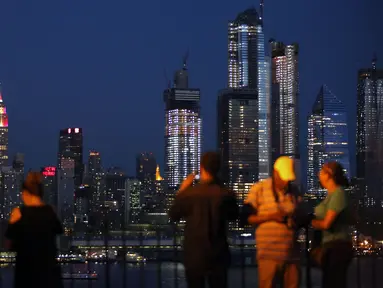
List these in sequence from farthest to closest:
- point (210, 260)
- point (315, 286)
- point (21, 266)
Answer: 1. point (315, 286)
2. point (21, 266)
3. point (210, 260)

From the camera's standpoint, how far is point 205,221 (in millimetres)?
5961

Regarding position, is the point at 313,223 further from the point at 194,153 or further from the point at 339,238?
the point at 194,153

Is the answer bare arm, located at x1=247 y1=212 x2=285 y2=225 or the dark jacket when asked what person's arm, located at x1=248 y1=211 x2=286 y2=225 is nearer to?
bare arm, located at x1=247 y1=212 x2=285 y2=225

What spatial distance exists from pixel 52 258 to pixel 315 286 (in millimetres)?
6695

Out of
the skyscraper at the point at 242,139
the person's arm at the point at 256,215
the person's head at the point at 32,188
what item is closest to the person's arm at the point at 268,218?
the person's arm at the point at 256,215

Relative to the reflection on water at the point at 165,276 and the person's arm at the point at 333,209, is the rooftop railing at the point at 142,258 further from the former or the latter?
the person's arm at the point at 333,209

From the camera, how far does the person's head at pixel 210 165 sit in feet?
19.5

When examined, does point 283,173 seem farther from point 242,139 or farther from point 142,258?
point 242,139

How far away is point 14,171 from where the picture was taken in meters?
68.1

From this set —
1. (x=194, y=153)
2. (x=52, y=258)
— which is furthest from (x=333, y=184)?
(x=194, y=153)

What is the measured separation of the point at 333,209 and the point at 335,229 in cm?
17

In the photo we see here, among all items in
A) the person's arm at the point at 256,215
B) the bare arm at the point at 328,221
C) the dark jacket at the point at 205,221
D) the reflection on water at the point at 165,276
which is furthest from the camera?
the reflection on water at the point at 165,276

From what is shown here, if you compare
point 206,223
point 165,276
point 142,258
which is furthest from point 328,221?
point 165,276

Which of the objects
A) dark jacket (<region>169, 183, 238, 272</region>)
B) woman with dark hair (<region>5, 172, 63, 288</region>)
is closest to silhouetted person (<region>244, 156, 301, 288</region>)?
dark jacket (<region>169, 183, 238, 272</region>)
